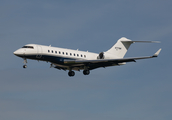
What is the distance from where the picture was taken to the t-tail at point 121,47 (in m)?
52.6

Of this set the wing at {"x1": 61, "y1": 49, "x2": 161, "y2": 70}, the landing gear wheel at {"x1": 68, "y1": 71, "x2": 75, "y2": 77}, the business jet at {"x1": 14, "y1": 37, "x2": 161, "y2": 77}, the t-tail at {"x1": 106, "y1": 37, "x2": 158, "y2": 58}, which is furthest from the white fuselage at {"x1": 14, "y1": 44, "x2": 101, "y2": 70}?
the t-tail at {"x1": 106, "y1": 37, "x2": 158, "y2": 58}

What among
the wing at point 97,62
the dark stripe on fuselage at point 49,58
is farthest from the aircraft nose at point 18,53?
the wing at point 97,62

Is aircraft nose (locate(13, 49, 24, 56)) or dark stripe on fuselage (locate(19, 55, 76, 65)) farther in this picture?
dark stripe on fuselage (locate(19, 55, 76, 65))

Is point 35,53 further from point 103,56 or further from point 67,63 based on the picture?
point 103,56

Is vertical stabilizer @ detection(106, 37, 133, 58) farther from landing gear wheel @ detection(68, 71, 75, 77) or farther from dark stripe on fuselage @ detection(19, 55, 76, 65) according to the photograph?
dark stripe on fuselage @ detection(19, 55, 76, 65)

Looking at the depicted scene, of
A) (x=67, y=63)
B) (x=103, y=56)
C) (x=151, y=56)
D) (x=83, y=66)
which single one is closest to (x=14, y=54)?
(x=67, y=63)

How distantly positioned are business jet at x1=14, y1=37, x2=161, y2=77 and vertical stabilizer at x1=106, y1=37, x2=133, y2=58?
76 centimetres

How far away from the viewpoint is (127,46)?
176ft

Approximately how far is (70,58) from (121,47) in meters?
11.1

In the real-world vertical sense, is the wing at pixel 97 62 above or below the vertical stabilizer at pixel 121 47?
below

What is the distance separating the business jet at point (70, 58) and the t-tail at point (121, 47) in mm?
738

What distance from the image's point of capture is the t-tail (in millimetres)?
52594

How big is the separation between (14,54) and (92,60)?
33.9 feet

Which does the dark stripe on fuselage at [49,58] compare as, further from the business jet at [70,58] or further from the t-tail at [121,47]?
the t-tail at [121,47]
